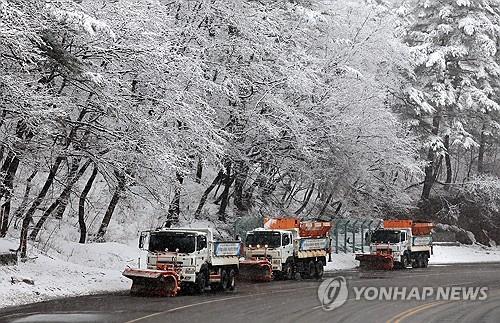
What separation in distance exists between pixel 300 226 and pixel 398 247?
31.9ft

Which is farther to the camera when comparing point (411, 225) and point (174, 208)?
point (411, 225)

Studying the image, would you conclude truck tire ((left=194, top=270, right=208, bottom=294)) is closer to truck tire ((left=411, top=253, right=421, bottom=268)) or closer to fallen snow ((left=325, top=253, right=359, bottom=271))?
fallen snow ((left=325, top=253, right=359, bottom=271))

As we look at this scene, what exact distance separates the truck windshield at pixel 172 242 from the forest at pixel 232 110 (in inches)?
91.5

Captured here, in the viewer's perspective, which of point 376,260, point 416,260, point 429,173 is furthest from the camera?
point 429,173

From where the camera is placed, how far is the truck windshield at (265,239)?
3036 cm

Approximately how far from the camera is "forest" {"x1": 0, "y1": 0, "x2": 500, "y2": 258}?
2197cm

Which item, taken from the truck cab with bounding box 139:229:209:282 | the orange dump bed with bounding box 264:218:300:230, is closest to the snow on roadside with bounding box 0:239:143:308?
the truck cab with bounding box 139:229:209:282

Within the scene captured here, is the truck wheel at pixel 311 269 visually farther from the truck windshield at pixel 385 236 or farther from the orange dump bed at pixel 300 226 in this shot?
the truck windshield at pixel 385 236

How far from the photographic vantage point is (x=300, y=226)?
3275 cm

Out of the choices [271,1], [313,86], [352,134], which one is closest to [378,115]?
[352,134]

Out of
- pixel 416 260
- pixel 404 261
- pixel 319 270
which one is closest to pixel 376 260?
pixel 404 261

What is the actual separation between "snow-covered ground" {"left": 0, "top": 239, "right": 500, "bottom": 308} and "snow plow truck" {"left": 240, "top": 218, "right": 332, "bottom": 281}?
5.02 metres

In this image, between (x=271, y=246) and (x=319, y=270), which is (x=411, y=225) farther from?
(x=271, y=246)

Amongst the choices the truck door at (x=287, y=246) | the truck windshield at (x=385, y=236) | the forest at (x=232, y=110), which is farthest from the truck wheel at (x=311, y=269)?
the truck windshield at (x=385, y=236)
